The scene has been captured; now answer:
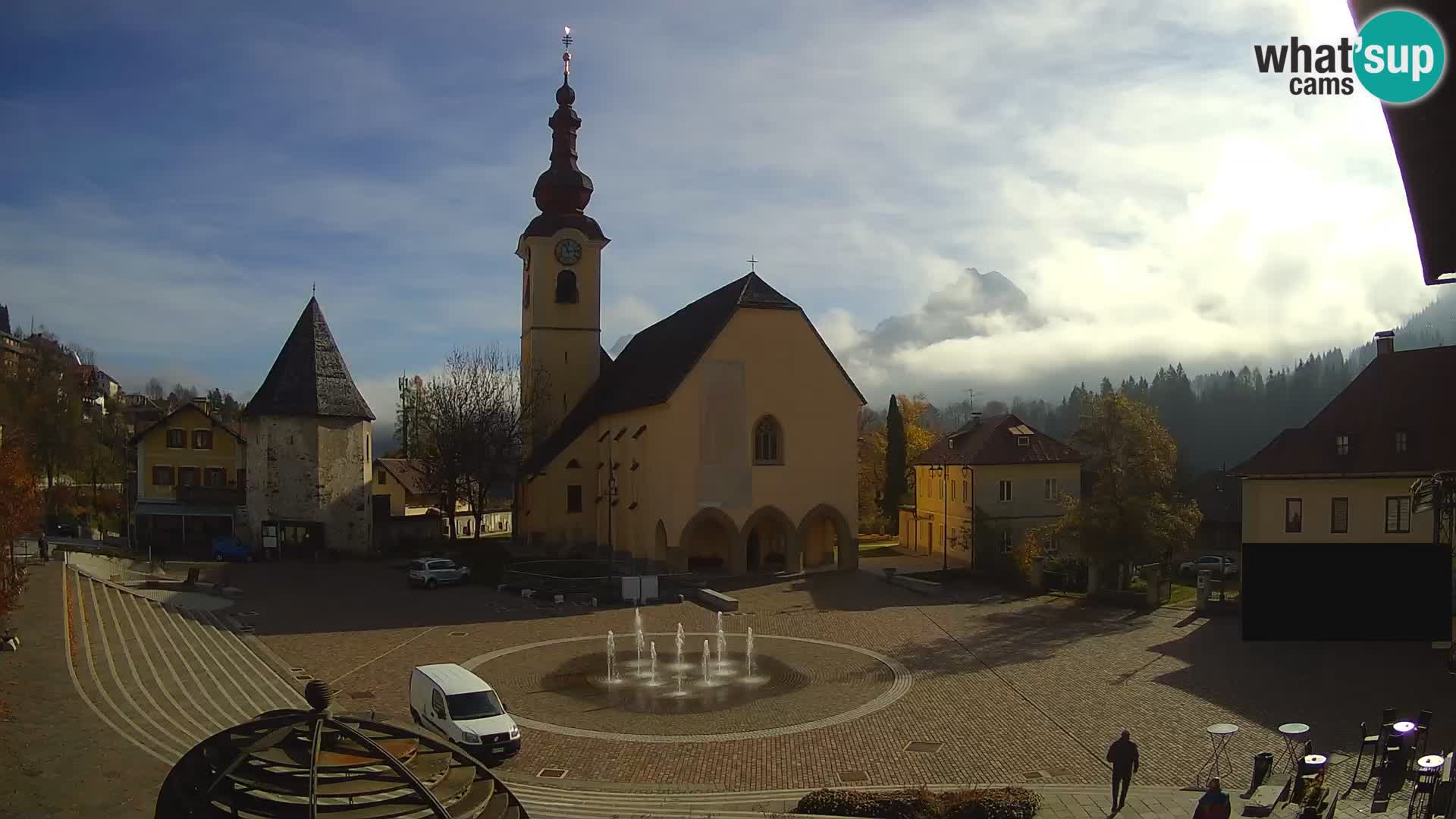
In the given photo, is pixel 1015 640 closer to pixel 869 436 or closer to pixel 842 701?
pixel 842 701

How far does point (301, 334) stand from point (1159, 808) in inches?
1836

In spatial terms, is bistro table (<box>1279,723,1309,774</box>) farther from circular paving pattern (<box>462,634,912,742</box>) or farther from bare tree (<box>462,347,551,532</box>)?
bare tree (<box>462,347,551,532</box>)

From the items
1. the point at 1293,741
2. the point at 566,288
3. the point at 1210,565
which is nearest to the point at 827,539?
the point at 1210,565

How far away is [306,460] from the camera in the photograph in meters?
47.5

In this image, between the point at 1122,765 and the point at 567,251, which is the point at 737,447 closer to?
the point at 567,251

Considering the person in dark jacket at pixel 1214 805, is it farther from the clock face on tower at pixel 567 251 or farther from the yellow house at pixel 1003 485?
the clock face on tower at pixel 567 251

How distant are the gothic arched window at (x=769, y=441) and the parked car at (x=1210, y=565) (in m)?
20.3

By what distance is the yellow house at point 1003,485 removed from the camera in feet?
151

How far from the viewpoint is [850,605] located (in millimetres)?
33375

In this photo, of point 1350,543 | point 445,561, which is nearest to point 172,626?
point 445,561

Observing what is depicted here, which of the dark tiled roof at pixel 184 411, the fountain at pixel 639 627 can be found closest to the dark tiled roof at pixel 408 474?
the dark tiled roof at pixel 184 411

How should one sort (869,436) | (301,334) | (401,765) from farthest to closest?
(869,436)
(301,334)
(401,765)

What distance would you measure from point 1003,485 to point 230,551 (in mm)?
37241

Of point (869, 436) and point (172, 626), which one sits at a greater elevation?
point (869, 436)
